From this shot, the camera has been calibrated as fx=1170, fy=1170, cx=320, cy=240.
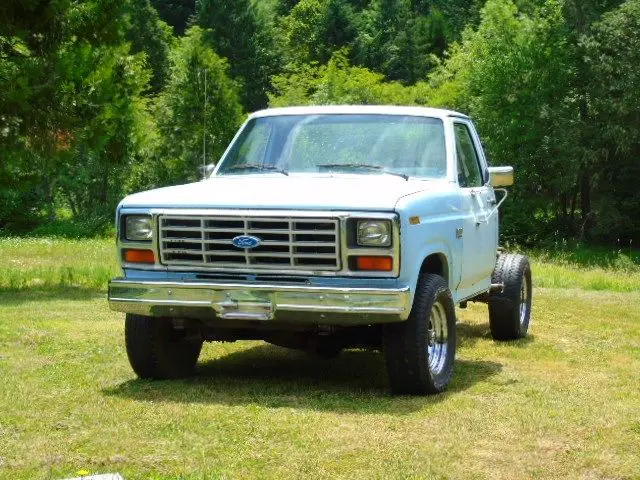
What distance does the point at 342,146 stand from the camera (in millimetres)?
8852

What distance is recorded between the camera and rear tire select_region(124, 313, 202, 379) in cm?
812

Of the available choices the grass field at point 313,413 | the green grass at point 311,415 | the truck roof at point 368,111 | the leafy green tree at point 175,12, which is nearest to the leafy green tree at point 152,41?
the leafy green tree at point 175,12

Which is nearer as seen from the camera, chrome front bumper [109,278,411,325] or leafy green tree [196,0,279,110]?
chrome front bumper [109,278,411,325]

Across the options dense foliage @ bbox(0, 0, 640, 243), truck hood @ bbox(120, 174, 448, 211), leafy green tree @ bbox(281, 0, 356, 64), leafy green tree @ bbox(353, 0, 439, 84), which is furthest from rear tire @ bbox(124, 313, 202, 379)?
leafy green tree @ bbox(281, 0, 356, 64)

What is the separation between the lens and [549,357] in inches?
389

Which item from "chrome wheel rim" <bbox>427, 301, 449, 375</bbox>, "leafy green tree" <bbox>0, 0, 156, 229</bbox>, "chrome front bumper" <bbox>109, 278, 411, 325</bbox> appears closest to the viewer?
"chrome front bumper" <bbox>109, 278, 411, 325</bbox>

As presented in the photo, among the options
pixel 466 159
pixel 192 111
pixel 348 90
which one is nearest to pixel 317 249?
pixel 466 159

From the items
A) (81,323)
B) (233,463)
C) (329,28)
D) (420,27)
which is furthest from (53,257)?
(420,27)

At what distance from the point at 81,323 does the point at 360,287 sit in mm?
5541

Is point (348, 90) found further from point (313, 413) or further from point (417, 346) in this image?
point (313, 413)

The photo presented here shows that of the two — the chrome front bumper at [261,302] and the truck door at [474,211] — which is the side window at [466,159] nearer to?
the truck door at [474,211]

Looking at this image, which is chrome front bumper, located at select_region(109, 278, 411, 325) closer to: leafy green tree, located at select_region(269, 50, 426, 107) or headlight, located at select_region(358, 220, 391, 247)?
headlight, located at select_region(358, 220, 391, 247)

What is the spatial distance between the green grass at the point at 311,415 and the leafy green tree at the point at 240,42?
7591 centimetres

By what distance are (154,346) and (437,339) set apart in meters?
1.97
